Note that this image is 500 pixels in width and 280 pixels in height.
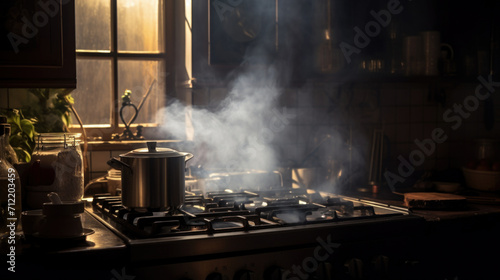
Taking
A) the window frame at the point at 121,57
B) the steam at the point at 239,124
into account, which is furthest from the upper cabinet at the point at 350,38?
the window frame at the point at 121,57

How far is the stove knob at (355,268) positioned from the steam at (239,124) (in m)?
0.94

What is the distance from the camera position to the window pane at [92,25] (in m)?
2.45

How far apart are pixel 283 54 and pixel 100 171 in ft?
3.09

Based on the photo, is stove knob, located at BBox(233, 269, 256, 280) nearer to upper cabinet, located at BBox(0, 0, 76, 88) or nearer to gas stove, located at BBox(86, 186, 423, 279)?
gas stove, located at BBox(86, 186, 423, 279)

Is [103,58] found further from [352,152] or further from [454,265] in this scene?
[454,265]

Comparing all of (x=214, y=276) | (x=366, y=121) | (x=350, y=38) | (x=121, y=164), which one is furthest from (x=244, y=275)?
(x=366, y=121)

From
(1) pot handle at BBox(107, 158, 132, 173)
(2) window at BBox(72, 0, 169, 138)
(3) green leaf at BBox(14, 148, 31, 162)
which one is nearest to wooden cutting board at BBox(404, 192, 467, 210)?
(1) pot handle at BBox(107, 158, 132, 173)

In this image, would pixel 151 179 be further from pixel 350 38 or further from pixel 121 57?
pixel 350 38

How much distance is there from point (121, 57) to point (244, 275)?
1.38m

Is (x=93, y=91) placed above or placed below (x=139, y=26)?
below

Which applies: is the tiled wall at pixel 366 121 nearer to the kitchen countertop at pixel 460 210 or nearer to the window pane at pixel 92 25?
the kitchen countertop at pixel 460 210

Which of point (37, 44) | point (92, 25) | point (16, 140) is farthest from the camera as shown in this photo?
point (92, 25)

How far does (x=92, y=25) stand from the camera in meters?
2.46

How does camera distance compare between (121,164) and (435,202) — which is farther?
(435,202)
